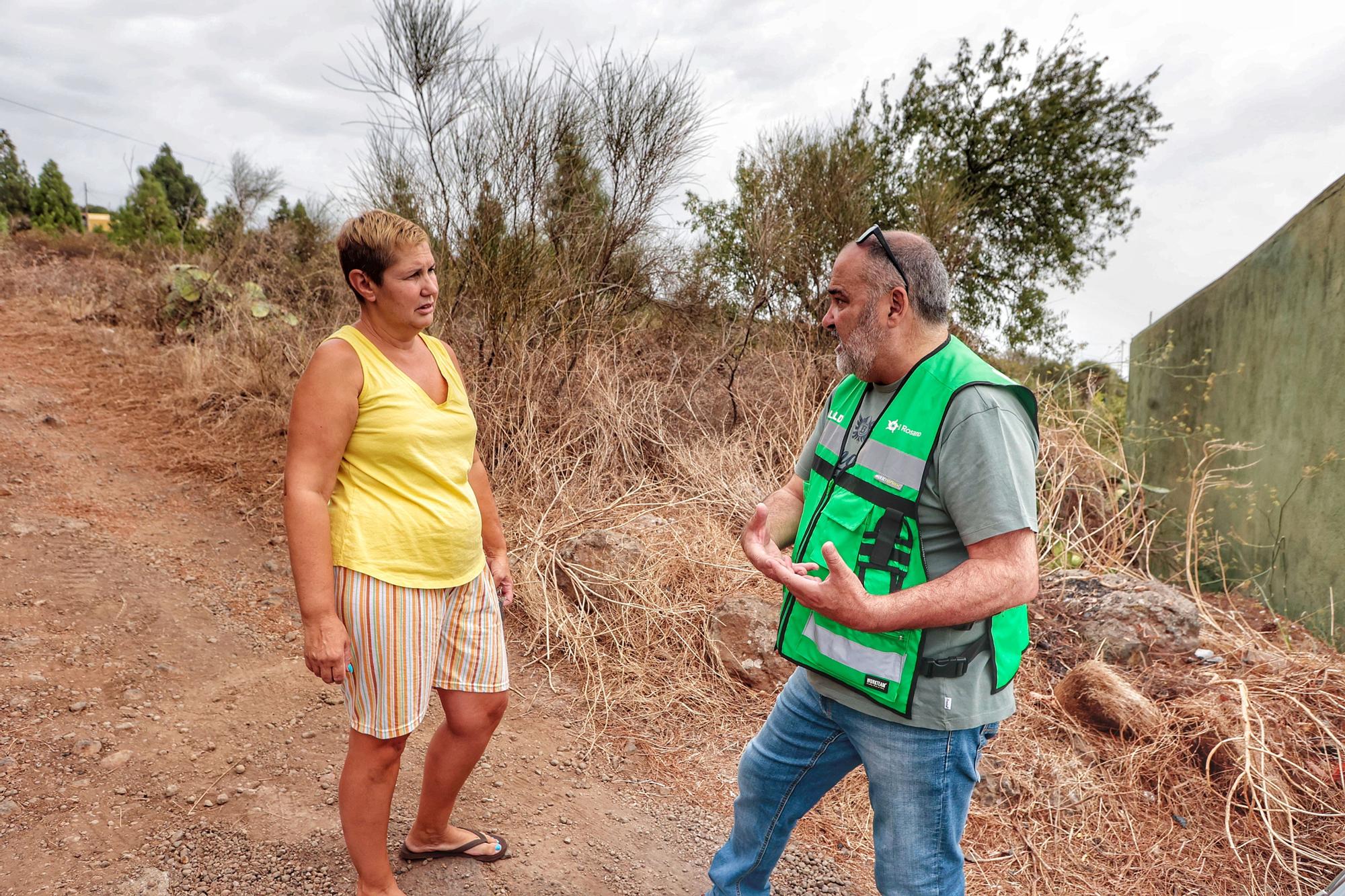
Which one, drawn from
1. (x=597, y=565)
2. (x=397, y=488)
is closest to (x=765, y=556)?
(x=397, y=488)

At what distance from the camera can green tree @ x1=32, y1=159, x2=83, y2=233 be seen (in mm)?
20156

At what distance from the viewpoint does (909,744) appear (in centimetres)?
144

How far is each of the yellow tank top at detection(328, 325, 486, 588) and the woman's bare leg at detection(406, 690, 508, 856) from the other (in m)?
0.35

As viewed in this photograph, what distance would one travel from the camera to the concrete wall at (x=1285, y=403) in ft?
15.3

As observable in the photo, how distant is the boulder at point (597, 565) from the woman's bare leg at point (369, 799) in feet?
6.72

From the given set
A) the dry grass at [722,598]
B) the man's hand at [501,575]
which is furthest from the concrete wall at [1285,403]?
the man's hand at [501,575]

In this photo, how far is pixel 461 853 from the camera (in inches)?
92.6

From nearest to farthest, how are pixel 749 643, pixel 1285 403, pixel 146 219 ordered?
pixel 749 643, pixel 1285 403, pixel 146 219

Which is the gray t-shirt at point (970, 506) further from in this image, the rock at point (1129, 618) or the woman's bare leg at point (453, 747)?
the rock at point (1129, 618)

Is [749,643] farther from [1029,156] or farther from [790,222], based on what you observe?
[1029,156]

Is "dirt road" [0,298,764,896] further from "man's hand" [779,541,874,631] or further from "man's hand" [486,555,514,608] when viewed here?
"man's hand" [779,541,874,631]

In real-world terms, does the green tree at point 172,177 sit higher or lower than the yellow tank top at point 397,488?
higher

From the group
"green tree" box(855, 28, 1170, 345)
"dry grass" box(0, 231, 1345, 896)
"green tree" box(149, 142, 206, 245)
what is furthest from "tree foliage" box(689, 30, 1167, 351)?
"green tree" box(149, 142, 206, 245)

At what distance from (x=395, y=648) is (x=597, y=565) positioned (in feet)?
7.71
